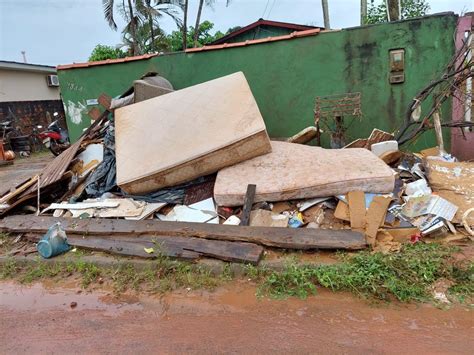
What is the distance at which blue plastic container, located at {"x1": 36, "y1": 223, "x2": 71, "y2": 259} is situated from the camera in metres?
3.62

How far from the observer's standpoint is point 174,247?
11.2 ft

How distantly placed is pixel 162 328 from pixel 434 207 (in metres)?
→ 2.84

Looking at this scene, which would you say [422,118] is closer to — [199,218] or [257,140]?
[257,140]

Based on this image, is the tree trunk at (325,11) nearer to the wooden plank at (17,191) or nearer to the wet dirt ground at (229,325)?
the wooden plank at (17,191)

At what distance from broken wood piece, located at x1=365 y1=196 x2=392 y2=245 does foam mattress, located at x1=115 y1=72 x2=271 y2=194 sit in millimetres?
1452

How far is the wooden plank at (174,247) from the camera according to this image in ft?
10.5

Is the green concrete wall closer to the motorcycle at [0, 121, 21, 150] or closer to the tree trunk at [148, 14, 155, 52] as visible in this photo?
the motorcycle at [0, 121, 21, 150]

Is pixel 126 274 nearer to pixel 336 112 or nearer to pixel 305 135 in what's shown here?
pixel 305 135

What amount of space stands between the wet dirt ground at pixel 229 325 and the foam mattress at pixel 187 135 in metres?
1.60

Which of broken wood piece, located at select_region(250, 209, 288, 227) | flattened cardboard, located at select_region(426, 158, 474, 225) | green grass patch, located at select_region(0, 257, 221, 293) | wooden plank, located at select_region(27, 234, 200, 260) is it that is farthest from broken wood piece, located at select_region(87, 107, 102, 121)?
flattened cardboard, located at select_region(426, 158, 474, 225)

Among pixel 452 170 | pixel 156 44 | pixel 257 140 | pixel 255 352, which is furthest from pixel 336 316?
pixel 156 44

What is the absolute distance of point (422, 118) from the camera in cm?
509

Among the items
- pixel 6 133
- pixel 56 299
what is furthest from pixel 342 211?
pixel 6 133

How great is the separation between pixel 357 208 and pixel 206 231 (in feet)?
5.21
